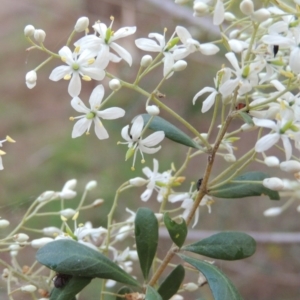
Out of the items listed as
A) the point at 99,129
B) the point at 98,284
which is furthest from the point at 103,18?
the point at 99,129

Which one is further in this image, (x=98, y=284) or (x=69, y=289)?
(x=98, y=284)

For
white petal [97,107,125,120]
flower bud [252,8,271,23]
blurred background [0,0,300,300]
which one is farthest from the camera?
blurred background [0,0,300,300]

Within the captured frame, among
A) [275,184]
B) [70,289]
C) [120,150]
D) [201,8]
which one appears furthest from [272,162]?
[120,150]

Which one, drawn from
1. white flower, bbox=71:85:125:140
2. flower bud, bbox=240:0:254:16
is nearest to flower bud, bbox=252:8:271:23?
flower bud, bbox=240:0:254:16

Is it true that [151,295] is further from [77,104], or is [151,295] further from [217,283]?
[77,104]

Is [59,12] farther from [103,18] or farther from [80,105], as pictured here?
[80,105]

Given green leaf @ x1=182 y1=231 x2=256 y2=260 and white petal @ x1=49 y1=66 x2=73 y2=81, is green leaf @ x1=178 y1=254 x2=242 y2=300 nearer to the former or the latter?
green leaf @ x1=182 y1=231 x2=256 y2=260
